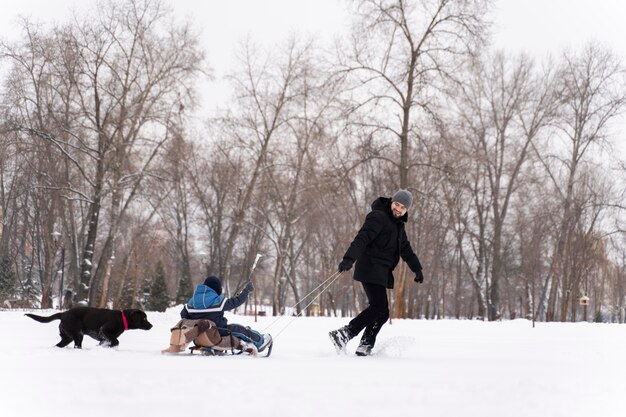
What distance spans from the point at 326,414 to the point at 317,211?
33643 mm

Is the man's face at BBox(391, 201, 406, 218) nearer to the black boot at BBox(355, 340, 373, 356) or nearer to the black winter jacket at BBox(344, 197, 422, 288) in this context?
the black winter jacket at BBox(344, 197, 422, 288)

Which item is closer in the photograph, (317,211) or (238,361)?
(238,361)

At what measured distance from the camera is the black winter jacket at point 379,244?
7316 mm

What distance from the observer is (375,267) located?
7383 millimetres

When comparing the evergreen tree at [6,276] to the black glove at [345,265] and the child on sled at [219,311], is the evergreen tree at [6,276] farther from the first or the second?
the black glove at [345,265]

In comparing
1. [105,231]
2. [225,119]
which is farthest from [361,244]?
[105,231]

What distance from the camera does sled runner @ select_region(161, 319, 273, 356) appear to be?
710 centimetres

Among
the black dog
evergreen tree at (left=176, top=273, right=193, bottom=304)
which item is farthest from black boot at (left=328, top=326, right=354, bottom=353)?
evergreen tree at (left=176, top=273, right=193, bottom=304)

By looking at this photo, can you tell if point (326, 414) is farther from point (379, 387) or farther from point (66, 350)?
point (66, 350)

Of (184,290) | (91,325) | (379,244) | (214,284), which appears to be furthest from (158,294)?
(379,244)

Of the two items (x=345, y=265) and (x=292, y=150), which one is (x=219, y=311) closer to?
(x=345, y=265)

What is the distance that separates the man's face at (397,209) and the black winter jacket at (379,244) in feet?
0.14

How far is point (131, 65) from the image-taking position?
23.2 meters

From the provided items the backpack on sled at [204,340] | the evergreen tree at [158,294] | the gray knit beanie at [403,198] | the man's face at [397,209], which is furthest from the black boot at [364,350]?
the evergreen tree at [158,294]
